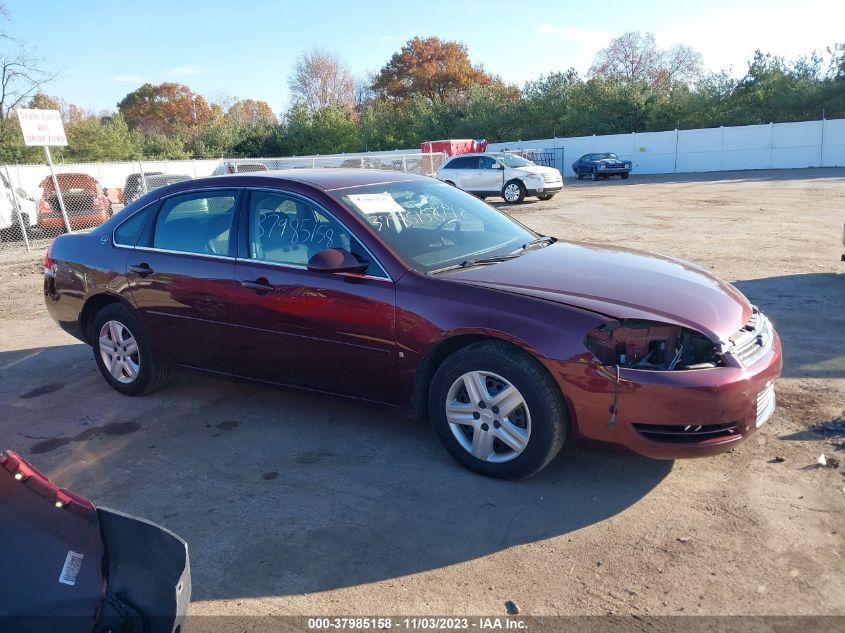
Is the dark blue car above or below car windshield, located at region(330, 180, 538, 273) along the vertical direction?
below

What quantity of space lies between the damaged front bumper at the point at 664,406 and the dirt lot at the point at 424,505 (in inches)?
13.8

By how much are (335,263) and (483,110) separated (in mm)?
48701

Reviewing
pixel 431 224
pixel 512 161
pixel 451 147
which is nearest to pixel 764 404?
pixel 431 224

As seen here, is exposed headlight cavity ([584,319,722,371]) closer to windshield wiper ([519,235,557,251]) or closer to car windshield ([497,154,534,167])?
windshield wiper ([519,235,557,251])

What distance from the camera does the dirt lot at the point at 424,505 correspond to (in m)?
2.85

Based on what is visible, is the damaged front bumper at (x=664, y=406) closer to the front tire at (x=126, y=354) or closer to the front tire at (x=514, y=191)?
the front tire at (x=126, y=354)

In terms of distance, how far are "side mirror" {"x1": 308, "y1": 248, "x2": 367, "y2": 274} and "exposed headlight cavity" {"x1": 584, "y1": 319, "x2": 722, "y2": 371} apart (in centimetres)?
→ 142

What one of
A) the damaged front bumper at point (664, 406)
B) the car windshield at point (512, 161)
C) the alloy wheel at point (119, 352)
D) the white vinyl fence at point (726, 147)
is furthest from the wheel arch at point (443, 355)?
the white vinyl fence at point (726, 147)

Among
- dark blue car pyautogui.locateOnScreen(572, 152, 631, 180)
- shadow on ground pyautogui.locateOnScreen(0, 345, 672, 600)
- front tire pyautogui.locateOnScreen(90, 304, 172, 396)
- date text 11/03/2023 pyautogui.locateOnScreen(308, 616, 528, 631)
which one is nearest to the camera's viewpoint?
date text 11/03/2023 pyautogui.locateOnScreen(308, 616, 528, 631)

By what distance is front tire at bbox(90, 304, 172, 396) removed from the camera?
16.8ft

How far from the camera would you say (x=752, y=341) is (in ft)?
11.9

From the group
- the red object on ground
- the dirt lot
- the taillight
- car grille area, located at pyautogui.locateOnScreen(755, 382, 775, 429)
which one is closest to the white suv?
the red object on ground

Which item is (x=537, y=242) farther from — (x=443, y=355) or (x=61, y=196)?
(x=61, y=196)

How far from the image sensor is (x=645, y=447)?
11.0 feet
